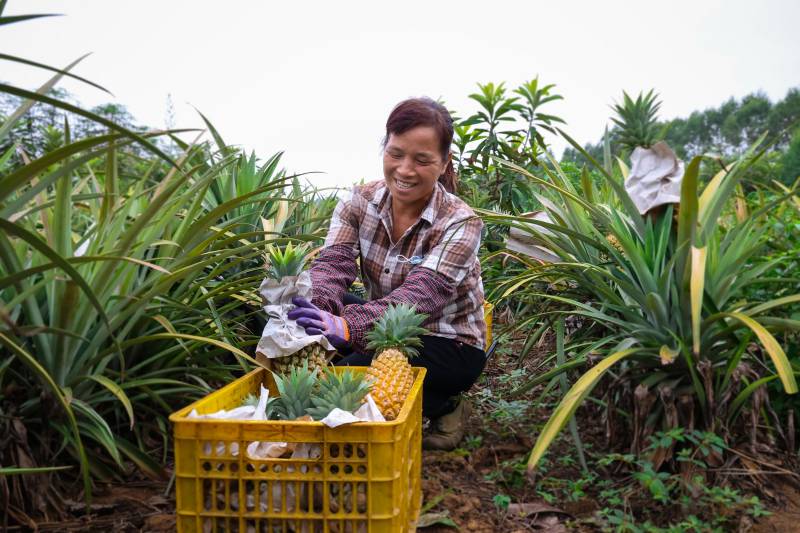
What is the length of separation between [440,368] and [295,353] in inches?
30.4

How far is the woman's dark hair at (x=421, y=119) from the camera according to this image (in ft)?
8.20

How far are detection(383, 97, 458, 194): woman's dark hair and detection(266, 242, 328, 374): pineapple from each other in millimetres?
740

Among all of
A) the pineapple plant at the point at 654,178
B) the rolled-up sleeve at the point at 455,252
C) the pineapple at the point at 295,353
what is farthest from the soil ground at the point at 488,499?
the pineapple plant at the point at 654,178

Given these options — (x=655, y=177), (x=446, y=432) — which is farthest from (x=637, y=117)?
(x=446, y=432)

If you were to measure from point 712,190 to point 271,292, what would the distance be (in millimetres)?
1581

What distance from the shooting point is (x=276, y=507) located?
142 centimetres

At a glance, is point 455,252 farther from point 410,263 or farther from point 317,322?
point 317,322

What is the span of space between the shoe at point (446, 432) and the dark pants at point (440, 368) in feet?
0.12

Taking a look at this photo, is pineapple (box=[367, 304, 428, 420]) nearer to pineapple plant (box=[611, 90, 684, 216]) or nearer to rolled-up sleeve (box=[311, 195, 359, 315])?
rolled-up sleeve (box=[311, 195, 359, 315])

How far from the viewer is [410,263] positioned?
2.67m

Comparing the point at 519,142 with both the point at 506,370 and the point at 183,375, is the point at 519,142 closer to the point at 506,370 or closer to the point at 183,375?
the point at 506,370

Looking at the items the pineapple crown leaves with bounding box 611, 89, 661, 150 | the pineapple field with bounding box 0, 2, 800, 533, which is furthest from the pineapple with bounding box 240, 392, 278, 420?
the pineapple crown leaves with bounding box 611, 89, 661, 150

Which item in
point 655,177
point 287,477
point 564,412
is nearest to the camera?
point 287,477

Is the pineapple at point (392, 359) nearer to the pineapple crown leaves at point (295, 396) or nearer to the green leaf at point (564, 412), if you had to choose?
the pineapple crown leaves at point (295, 396)
